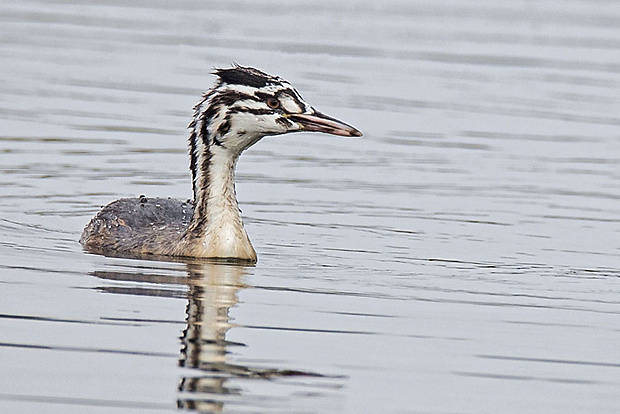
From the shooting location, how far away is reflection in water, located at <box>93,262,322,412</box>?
9781 millimetres

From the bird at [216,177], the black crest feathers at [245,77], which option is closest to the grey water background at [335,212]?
the bird at [216,177]

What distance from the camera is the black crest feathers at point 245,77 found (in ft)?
45.5

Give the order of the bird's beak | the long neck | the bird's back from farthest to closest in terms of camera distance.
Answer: the bird's back, the long neck, the bird's beak

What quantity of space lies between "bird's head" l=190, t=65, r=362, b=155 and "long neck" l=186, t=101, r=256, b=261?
340 mm

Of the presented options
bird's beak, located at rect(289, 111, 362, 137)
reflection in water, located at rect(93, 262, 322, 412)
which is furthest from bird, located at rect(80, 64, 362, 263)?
reflection in water, located at rect(93, 262, 322, 412)

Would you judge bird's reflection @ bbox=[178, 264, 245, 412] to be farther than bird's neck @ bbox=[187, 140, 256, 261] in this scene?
No

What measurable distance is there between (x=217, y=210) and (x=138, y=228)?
1107 mm

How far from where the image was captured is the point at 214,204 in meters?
14.5

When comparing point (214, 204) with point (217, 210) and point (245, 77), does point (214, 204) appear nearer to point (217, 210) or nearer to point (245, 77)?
point (217, 210)

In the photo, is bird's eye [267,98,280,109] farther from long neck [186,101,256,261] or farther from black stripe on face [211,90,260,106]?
long neck [186,101,256,261]

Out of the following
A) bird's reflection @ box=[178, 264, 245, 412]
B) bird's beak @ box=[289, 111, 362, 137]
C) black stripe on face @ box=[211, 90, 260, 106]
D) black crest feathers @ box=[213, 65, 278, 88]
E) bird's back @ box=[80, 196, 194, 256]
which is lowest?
bird's reflection @ box=[178, 264, 245, 412]

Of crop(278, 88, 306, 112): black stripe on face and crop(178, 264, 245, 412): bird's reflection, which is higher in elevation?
crop(278, 88, 306, 112): black stripe on face

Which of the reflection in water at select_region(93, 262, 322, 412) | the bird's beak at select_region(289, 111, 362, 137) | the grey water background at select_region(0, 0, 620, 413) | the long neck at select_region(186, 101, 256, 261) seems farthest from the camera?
the long neck at select_region(186, 101, 256, 261)

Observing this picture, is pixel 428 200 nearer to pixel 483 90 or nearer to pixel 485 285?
pixel 485 285
